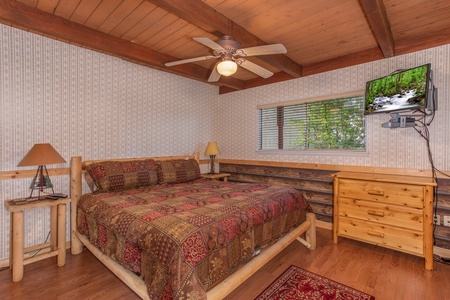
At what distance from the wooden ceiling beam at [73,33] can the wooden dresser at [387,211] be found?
2812mm

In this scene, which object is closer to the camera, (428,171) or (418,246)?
(418,246)

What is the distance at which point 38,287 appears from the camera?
1.98 metres

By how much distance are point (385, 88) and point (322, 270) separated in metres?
2.12

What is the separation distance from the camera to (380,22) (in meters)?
2.08

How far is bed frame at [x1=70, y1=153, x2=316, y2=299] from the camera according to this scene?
1.53 meters

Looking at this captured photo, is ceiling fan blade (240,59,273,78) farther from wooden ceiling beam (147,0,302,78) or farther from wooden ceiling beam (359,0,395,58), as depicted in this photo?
wooden ceiling beam (359,0,395,58)

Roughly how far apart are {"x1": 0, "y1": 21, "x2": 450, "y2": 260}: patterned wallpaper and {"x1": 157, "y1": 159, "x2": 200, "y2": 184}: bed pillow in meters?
0.44

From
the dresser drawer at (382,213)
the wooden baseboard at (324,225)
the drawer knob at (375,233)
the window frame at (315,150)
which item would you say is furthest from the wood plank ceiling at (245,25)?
the wooden baseboard at (324,225)

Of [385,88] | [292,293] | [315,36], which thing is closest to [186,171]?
[292,293]

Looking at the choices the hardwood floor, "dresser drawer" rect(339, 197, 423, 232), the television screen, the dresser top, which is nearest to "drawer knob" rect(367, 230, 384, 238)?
"dresser drawer" rect(339, 197, 423, 232)

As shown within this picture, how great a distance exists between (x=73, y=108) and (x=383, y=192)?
365 cm

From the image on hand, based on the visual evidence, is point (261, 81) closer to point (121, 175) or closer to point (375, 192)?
point (375, 192)

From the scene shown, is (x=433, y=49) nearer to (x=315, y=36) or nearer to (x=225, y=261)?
(x=315, y=36)

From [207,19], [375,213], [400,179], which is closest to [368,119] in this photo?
[400,179]
